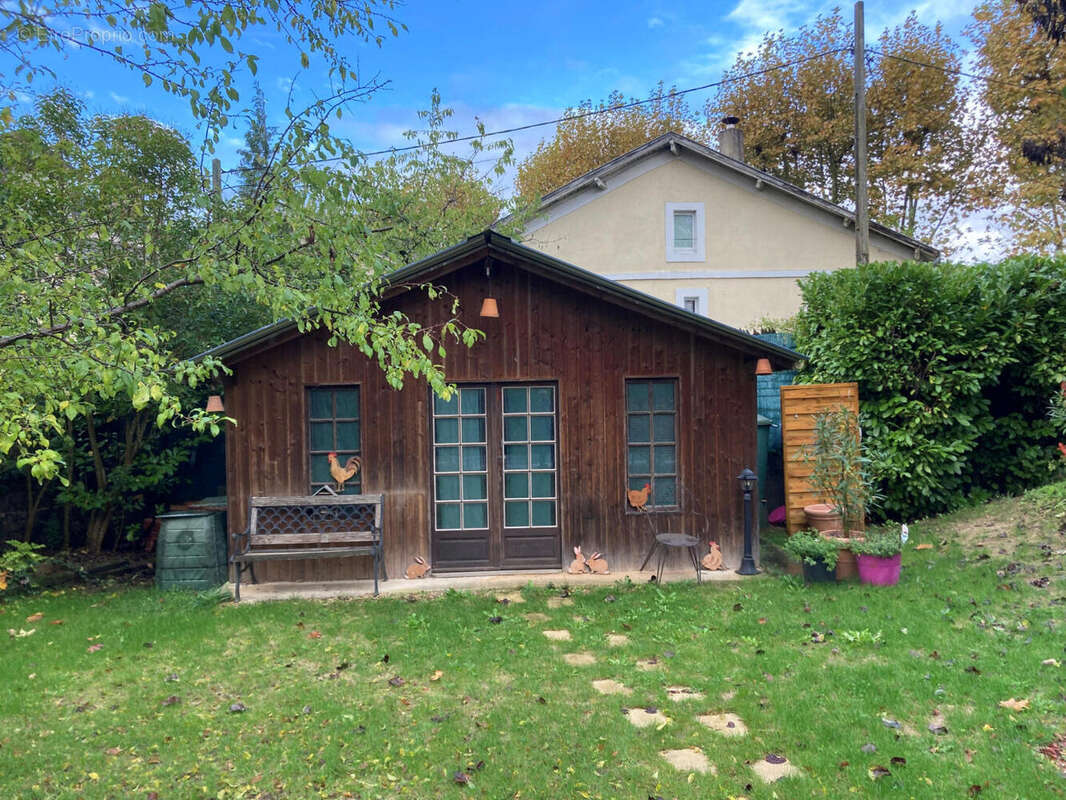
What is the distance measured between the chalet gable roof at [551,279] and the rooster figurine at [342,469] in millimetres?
1313

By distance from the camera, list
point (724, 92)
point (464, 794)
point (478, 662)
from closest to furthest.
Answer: point (464, 794) < point (478, 662) < point (724, 92)

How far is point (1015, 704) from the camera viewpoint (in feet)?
12.2

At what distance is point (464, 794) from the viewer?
3123mm

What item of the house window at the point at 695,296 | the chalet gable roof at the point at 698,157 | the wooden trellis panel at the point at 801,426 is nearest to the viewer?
the wooden trellis panel at the point at 801,426

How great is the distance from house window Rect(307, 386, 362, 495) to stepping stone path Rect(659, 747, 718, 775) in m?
4.36

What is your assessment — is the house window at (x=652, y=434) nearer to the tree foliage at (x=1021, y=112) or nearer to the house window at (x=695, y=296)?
the house window at (x=695, y=296)

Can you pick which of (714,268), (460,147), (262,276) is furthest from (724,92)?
(262,276)

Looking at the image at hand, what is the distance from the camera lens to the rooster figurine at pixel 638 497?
697 centimetres

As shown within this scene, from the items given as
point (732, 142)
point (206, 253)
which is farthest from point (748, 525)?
point (732, 142)

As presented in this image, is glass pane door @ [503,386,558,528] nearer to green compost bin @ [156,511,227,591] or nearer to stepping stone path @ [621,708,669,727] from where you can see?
green compost bin @ [156,511,227,591]

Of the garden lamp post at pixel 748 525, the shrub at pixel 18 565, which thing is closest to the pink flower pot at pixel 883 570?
the garden lamp post at pixel 748 525

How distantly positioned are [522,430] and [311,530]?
94.4 inches

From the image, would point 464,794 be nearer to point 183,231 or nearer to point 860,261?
point 183,231

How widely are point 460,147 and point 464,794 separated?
38.1 feet
